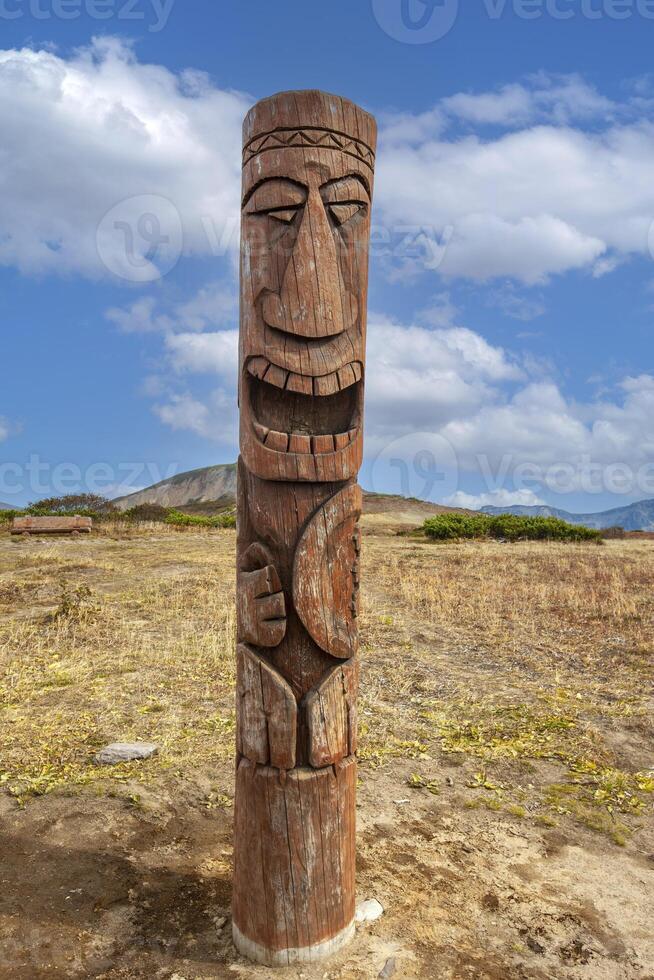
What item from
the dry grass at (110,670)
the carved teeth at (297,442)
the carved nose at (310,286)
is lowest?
the dry grass at (110,670)

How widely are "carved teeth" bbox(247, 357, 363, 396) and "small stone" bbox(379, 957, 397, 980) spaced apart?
307 cm

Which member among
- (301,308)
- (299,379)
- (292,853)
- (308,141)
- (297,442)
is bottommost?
(292,853)

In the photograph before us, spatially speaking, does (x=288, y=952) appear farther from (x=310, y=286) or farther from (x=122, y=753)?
(x=310, y=286)

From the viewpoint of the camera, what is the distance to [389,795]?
592 centimetres

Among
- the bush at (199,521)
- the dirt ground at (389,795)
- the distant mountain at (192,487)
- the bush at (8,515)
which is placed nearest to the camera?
the dirt ground at (389,795)

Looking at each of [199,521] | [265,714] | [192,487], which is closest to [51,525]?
[199,521]

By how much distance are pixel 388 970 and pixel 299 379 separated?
3157 mm

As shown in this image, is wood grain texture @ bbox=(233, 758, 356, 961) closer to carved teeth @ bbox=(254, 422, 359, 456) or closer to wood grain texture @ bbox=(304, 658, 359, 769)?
wood grain texture @ bbox=(304, 658, 359, 769)

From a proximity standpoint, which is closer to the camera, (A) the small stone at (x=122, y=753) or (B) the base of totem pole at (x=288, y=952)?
(B) the base of totem pole at (x=288, y=952)

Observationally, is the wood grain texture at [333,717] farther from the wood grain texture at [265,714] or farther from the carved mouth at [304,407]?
the carved mouth at [304,407]

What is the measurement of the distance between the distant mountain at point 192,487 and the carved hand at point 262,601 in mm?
74066

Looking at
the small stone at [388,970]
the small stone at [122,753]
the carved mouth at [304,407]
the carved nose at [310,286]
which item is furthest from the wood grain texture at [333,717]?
the small stone at [122,753]

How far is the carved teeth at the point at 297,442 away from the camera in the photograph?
3.72 metres

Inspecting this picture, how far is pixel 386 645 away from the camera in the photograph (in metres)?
10.4
